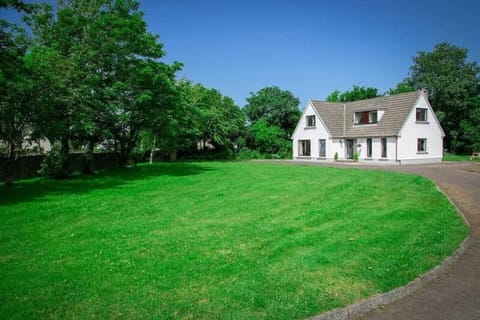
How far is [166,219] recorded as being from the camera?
9.51 metres

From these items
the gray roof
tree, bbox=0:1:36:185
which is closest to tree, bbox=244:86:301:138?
the gray roof

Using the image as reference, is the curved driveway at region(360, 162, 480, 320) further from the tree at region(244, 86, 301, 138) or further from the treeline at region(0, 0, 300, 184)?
the tree at region(244, 86, 301, 138)

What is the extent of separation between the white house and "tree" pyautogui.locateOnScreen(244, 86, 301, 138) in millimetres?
11909

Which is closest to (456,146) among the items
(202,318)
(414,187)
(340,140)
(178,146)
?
(340,140)

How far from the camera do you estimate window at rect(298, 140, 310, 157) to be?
43.4 metres

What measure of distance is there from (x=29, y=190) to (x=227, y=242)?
1253 centimetres

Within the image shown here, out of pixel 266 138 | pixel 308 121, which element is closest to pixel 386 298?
pixel 308 121

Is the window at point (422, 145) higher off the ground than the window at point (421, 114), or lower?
lower

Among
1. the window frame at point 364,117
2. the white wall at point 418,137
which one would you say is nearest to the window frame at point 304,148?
the window frame at point 364,117

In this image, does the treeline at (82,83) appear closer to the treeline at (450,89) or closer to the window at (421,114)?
the window at (421,114)

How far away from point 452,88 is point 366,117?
24.3 metres

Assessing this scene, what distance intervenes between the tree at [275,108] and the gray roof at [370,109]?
510 inches

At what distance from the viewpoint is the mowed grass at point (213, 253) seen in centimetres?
465

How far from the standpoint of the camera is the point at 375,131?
36.4 meters
